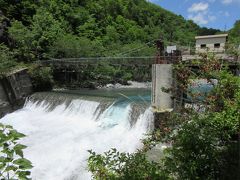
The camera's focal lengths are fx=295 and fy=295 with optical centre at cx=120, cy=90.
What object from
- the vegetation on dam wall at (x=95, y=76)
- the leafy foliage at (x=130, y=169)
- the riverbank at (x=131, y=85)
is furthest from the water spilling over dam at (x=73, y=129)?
the riverbank at (x=131, y=85)

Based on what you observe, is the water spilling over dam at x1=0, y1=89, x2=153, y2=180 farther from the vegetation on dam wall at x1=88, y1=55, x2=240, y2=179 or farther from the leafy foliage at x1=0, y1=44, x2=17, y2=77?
the vegetation on dam wall at x1=88, y1=55, x2=240, y2=179

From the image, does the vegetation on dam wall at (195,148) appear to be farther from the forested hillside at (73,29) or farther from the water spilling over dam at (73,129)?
the forested hillside at (73,29)

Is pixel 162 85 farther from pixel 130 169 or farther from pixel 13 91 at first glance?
pixel 13 91

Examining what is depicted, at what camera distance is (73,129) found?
492 inches

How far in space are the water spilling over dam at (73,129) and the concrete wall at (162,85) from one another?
617 mm

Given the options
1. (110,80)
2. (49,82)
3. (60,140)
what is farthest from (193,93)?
(110,80)

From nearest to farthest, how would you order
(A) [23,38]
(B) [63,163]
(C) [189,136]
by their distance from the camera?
(C) [189,136] → (B) [63,163] → (A) [23,38]

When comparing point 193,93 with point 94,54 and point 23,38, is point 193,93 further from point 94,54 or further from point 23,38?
point 94,54

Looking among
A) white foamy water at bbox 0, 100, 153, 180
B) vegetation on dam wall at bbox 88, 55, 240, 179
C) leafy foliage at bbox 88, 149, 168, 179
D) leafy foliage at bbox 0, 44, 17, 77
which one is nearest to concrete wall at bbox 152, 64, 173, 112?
white foamy water at bbox 0, 100, 153, 180

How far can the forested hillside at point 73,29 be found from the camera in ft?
78.3

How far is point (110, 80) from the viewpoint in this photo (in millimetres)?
27844

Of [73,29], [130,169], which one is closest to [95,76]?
[73,29]

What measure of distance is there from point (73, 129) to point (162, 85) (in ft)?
13.8

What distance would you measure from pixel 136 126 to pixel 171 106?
165 cm
